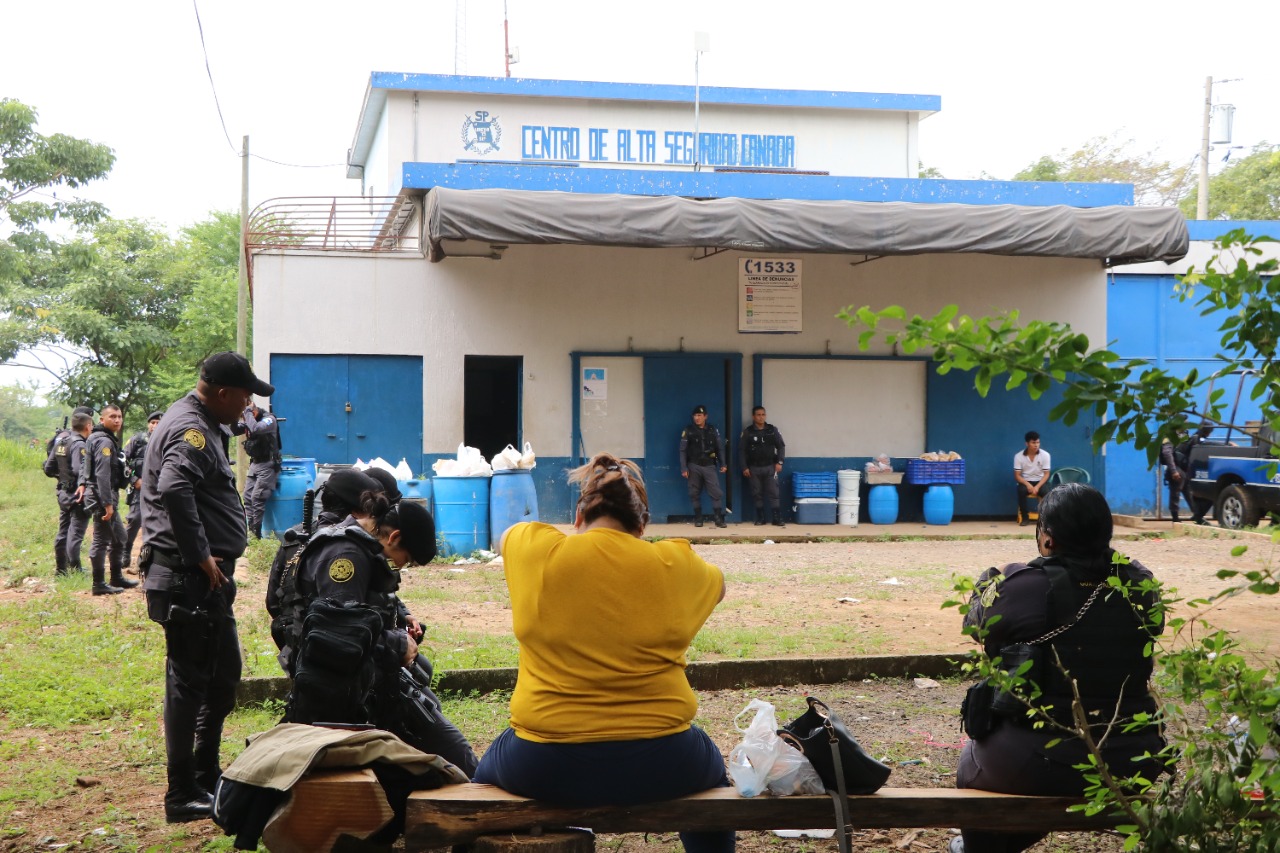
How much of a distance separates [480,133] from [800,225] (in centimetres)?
1326

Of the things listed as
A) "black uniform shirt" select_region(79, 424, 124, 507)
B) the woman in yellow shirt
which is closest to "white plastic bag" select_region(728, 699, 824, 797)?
the woman in yellow shirt

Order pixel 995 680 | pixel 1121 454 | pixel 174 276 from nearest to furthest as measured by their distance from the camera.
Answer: pixel 995 680 < pixel 1121 454 < pixel 174 276

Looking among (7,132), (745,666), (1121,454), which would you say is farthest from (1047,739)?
(7,132)

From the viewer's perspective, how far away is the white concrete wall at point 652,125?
25359 mm

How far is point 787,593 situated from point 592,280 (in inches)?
272

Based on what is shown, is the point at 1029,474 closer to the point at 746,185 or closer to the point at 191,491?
the point at 746,185

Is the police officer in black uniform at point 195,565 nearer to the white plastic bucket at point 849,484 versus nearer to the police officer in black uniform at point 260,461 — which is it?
the police officer in black uniform at point 260,461

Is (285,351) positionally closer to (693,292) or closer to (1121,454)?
(693,292)

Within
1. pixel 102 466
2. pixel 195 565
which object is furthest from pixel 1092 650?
pixel 102 466

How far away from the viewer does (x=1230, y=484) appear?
50.7ft

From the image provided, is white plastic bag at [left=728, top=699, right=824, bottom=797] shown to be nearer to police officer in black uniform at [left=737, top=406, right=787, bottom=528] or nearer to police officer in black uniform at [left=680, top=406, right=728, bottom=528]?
police officer in black uniform at [left=680, top=406, right=728, bottom=528]

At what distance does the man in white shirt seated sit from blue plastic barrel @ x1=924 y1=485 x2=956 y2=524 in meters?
1.10

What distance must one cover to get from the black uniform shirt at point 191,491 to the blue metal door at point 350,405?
406 inches

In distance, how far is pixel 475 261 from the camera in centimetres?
1521
